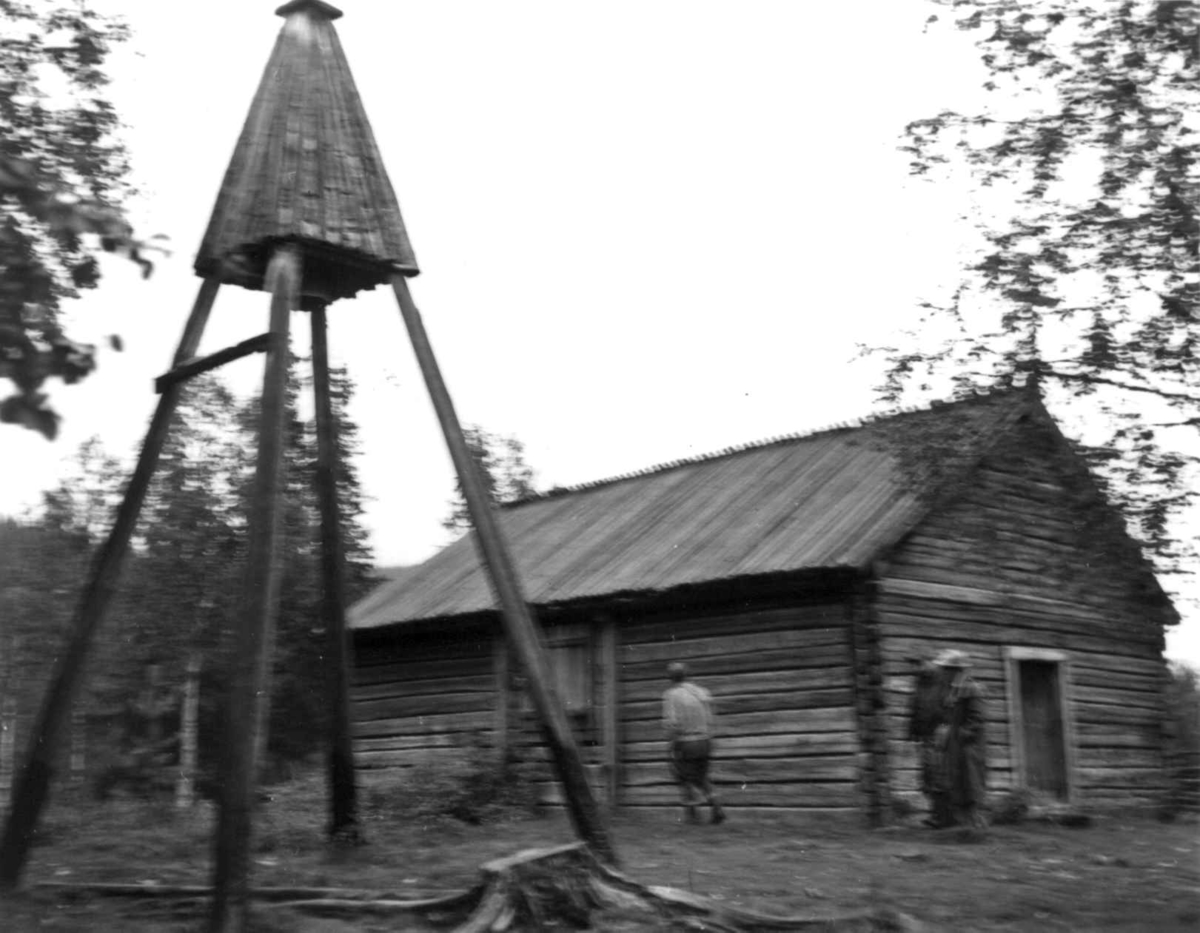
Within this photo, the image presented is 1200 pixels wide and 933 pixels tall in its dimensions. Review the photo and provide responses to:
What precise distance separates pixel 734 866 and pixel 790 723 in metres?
5.51

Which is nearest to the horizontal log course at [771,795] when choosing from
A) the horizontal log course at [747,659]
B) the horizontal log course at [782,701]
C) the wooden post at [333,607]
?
the horizontal log course at [782,701]

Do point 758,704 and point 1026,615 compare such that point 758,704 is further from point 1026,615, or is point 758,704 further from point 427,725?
point 427,725

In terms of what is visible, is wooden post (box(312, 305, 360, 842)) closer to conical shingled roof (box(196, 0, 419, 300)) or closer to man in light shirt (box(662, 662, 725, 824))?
conical shingled roof (box(196, 0, 419, 300))

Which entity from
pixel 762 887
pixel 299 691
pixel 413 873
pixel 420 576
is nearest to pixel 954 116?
pixel 762 887

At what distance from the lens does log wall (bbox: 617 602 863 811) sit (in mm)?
16719

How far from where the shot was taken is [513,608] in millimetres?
10195

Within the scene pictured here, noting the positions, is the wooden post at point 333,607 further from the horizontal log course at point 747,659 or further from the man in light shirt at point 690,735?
the horizontal log course at point 747,659

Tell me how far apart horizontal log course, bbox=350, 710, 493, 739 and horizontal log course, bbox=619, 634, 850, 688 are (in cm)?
283

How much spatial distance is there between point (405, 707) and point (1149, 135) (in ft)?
48.4

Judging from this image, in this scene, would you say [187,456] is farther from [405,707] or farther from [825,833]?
[825,833]

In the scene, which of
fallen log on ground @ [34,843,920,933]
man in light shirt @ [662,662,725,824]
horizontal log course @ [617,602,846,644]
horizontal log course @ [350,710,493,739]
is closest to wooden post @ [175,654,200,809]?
horizontal log course @ [350,710,493,739]

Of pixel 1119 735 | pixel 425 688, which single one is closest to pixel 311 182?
pixel 425 688

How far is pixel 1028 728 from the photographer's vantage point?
19.4 metres

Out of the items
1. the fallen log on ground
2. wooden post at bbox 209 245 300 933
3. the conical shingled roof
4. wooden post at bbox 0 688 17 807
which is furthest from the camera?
wooden post at bbox 0 688 17 807
